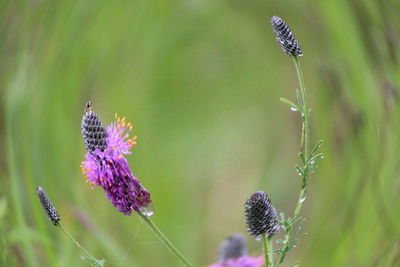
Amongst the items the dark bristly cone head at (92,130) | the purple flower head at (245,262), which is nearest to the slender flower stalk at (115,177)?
the dark bristly cone head at (92,130)

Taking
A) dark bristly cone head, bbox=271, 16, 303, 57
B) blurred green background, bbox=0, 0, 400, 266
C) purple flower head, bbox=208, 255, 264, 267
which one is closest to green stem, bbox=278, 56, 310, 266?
dark bristly cone head, bbox=271, 16, 303, 57

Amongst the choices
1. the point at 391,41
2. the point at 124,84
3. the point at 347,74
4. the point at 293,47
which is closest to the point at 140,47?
the point at 124,84

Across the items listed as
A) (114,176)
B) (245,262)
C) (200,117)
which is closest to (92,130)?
(114,176)

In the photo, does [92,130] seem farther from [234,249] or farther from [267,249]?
[234,249]

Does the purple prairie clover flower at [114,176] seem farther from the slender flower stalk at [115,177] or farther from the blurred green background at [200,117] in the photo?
the blurred green background at [200,117]

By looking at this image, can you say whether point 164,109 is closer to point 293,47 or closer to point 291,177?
point 291,177
